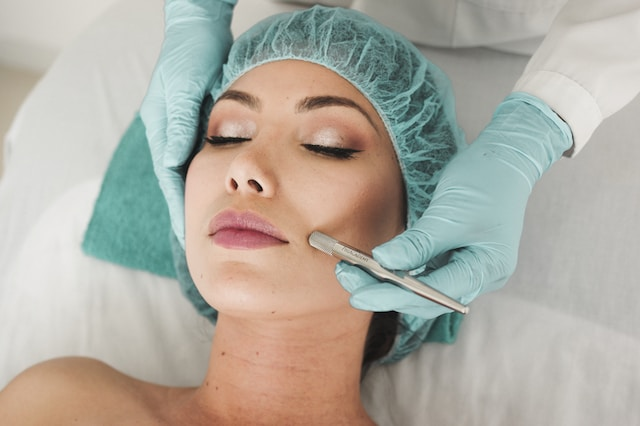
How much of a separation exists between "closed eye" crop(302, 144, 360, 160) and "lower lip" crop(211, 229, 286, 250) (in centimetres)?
19

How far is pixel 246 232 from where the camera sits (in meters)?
1.18

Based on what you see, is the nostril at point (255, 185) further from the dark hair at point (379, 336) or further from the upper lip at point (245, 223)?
the dark hair at point (379, 336)

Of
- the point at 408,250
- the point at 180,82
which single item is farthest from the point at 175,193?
the point at 408,250

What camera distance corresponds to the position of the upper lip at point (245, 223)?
3.85 ft

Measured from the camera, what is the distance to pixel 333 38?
4.40ft

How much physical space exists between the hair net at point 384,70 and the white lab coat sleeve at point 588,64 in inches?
7.5

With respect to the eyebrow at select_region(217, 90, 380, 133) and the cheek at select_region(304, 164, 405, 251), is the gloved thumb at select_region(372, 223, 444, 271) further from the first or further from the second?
the eyebrow at select_region(217, 90, 380, 133)

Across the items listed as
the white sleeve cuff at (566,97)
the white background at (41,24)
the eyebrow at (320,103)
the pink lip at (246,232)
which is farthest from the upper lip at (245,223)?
the white background at (41,24)

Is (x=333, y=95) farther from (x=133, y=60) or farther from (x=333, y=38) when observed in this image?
(x=133, y=60)

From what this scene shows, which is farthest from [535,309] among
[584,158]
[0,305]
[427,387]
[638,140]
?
[0,305]

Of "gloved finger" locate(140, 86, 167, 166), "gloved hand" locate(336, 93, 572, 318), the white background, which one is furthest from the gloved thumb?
the white background

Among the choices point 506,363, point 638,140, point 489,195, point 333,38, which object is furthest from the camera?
point 638,140

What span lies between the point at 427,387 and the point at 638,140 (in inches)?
33.4

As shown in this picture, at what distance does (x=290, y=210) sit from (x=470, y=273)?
33 cm
